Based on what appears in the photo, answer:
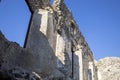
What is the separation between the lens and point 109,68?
1902 centimetres

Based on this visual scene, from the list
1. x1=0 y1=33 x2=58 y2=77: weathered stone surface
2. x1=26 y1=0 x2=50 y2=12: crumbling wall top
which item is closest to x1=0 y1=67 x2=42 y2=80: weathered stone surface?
x1=0 y1=33 x2=58 y2=77: weathered stone surface

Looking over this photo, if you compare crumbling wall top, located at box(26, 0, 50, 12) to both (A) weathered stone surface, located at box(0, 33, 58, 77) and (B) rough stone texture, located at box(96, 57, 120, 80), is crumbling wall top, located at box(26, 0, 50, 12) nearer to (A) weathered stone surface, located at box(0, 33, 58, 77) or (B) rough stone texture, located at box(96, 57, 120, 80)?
(A) weathered stone surface, located at box(0, 33, 58, 77)

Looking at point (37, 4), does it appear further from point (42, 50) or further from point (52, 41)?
point (42, 50)

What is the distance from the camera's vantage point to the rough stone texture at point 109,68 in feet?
59.0

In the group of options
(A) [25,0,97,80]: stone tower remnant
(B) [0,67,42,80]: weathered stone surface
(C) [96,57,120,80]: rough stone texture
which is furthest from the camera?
(C) [96,57,120,80]: rough stone texture

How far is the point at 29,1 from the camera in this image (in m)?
8.25

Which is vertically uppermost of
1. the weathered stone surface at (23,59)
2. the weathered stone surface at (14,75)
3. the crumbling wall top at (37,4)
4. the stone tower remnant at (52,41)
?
the crumbling wall top at (37,4)

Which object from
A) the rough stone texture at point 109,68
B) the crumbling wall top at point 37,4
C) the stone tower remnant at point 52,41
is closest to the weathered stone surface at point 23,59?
the stone tower remnant at point 52,41

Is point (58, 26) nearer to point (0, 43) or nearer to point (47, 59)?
point (47, 59)

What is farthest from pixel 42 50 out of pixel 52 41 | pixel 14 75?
pixel 14 75

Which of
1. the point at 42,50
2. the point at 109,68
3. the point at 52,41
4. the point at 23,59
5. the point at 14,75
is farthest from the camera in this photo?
the point at 109,68

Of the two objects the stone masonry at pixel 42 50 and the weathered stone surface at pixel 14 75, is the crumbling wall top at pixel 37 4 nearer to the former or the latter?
the stone masonry at pixel 42 50

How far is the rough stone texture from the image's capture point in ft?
59.0

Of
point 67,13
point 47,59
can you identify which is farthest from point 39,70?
point 67,13
